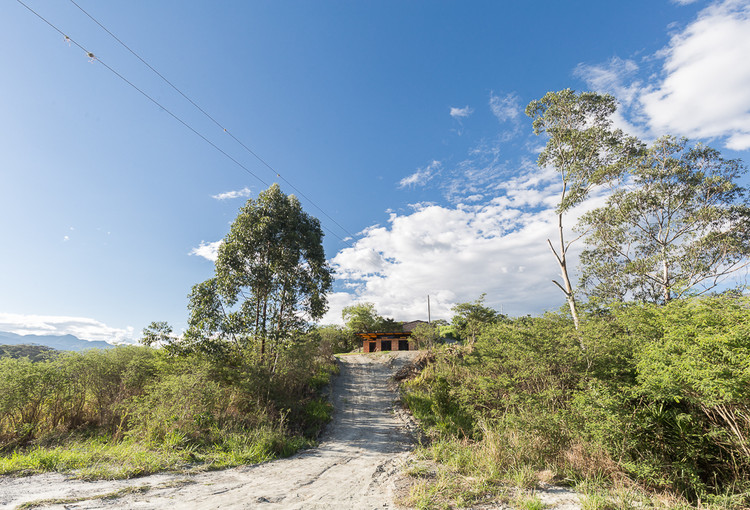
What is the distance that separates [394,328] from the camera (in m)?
34.5

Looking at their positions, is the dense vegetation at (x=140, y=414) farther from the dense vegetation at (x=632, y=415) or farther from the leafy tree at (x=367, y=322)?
the leafy tree at (x=367, y=322)

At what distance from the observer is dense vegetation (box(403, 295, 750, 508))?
423 cm

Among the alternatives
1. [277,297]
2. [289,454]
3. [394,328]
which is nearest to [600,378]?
[289,454]

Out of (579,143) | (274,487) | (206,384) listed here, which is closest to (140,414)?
(206,384)

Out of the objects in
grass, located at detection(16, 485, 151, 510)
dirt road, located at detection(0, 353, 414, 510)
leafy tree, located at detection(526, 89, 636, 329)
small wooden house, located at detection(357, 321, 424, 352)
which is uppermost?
leafy tree, located at detection(526, 89, 636, 329)

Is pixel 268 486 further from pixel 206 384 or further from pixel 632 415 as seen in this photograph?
pixel 632 415

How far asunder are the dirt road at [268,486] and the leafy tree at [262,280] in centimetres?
465

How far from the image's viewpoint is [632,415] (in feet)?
16.8

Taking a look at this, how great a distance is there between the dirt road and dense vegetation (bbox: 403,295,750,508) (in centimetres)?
124

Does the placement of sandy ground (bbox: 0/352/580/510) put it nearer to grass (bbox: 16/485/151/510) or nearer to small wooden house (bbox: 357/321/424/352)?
grass (bbox: 16/485/151/510)

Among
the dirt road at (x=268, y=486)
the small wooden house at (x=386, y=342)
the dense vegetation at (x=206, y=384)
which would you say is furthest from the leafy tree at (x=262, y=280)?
the small wooden house at (x=386, y=342)

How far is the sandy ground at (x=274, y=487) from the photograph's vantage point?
4320 millimetres

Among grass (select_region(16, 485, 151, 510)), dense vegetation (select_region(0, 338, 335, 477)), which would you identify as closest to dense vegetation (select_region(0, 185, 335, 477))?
dense vegetation (select_region(0, 338, 335, 477))

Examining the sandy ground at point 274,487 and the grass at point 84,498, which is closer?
the grass at point 84,498
